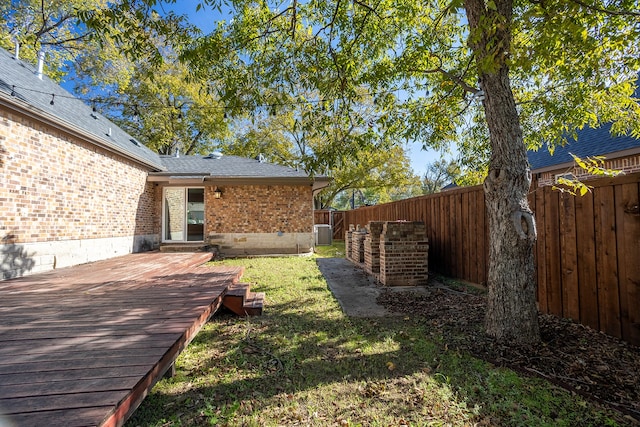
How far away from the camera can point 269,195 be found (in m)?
10.2

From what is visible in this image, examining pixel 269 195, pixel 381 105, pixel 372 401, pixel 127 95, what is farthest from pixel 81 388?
pixel 127 95

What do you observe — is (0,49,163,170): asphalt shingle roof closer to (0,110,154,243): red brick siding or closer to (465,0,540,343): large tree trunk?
(0,110,154,243): red brick siding

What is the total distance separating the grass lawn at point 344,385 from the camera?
6.35 feet

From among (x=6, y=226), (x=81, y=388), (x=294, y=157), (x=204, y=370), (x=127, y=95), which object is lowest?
(x=204, y=370)

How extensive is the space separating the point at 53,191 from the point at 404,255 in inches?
282

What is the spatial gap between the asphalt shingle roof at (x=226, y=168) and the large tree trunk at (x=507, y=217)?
7316 mm

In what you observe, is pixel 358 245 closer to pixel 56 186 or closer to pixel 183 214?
pixel 183 214

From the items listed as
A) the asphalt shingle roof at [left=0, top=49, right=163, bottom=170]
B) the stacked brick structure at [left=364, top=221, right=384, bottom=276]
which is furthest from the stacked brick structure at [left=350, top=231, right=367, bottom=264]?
the asphalt shingle roof at [left=0, top=49, right=163, bottom=170]

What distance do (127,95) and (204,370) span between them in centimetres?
2087

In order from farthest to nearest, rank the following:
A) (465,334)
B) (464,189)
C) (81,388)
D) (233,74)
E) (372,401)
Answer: (464,189)
(233,74)
(465,334)
(372,401)
(81,388)

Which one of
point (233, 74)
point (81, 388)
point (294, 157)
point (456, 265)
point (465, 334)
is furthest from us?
point (294, 157)

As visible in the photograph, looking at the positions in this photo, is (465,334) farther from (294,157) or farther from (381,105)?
(294,157)

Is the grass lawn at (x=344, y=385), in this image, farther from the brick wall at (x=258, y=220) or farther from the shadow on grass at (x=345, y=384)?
the brick wall at (x=258, y=220)

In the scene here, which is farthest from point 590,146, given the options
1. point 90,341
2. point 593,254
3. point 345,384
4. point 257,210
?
point 90,341
